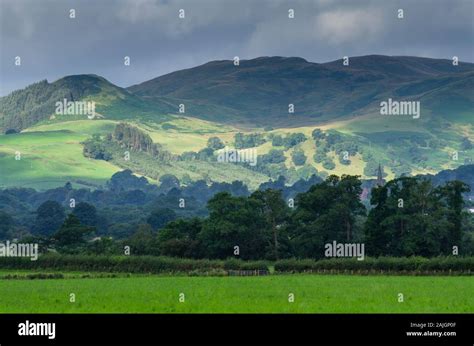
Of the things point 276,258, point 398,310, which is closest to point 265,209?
point 276,258

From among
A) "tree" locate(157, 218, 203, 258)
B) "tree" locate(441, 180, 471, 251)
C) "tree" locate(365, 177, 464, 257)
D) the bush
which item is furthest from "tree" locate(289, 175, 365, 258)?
the bush

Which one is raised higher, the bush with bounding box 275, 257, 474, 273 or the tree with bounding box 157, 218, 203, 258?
the tree with bounding box 157, 218, 203, 258

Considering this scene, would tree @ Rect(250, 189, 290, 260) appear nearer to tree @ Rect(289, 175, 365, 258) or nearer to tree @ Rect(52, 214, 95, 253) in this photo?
tree @ Rect(289, 175, 365, 258)

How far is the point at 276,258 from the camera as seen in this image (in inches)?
4663

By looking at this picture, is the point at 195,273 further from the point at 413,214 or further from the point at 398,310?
the point at 398,310

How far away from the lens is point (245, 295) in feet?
216

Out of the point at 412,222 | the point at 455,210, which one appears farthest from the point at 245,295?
the point at 455,210

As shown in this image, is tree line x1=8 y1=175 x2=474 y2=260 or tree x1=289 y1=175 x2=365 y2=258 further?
tree x1=289 y1=175 x2=365 y2=258

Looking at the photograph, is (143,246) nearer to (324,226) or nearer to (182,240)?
(182,240)

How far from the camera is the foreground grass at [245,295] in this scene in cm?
5575

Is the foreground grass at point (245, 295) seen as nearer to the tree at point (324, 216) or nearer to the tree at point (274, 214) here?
the tree at point (324, 216)

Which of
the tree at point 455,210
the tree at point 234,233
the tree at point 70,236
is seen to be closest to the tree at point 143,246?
the tree at point 234,233

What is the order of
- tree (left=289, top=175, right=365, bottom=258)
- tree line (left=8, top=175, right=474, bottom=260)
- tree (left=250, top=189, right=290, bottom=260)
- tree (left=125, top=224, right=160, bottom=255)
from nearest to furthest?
tree line (left=8, top=175, right=474, bottom=260) < tree (left=289, top=175, right=365, bottom=258) < tree (left=250, top=189, right=290, bottom=260) < tree (left=125, top=224, right=160, bottom=255)

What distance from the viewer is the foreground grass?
5575cm
